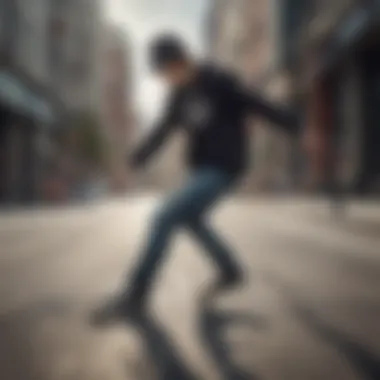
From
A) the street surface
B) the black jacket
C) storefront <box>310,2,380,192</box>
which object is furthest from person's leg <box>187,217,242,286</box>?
storefront <box>310,2,380,192</box>

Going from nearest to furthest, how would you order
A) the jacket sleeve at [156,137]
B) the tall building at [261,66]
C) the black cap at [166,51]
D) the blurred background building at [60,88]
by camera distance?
the black cap at [166,51]
the jacket sleeve at [156,137]
the tall building at [261,66]
the blurred background building at [60,88]

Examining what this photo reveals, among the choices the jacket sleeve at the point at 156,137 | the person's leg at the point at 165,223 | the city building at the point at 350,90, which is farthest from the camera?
the city building at the point at 350,90

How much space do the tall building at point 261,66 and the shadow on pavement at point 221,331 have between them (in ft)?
2.67

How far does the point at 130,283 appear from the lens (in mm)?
3434

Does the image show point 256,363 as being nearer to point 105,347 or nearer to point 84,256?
point 105,347

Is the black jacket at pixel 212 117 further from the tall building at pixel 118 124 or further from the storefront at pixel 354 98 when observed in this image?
the storefront at pixel 354 98

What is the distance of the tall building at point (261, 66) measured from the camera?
11.6 ft

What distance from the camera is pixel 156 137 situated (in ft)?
10.8

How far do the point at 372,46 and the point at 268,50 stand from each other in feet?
34.0

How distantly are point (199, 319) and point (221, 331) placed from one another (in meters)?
0.31

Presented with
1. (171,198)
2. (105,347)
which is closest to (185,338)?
(105,347)

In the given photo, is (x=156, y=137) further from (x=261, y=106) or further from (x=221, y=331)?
(x=221, y=331)

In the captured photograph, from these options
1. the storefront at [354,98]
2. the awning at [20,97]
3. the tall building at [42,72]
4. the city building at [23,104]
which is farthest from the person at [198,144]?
the storefront at [354,98]

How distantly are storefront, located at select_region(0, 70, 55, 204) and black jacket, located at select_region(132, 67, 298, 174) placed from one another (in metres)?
3.51
